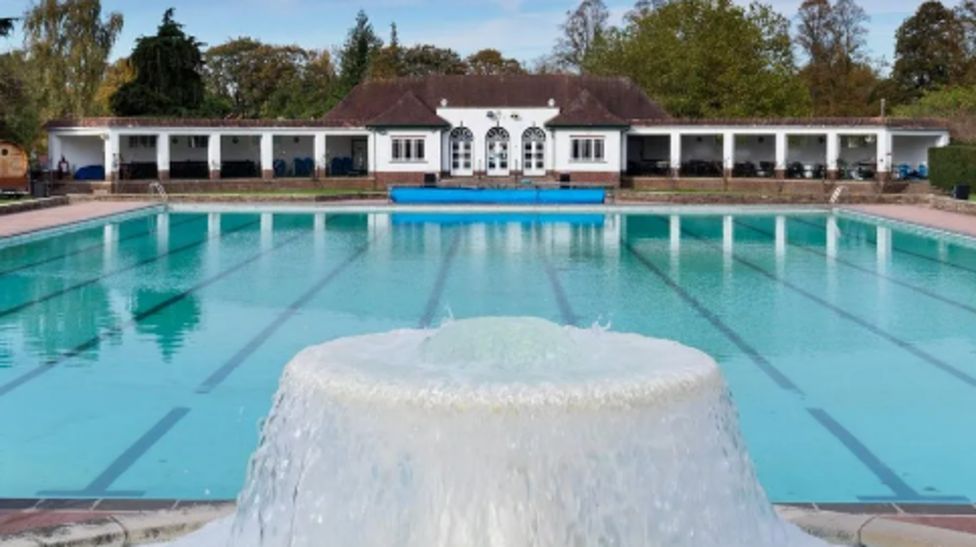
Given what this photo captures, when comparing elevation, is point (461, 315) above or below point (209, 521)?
above

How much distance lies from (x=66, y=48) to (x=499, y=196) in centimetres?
2273

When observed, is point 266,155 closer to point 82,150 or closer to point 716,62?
point 82,150

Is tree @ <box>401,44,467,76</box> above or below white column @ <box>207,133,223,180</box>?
above

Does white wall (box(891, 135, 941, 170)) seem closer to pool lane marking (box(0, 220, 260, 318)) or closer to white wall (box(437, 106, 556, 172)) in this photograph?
white wall (box(437, 106, 556, 172))

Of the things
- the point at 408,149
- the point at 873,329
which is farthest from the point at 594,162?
the point at 873,329

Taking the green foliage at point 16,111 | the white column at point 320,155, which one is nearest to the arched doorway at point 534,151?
the white column at point 320,155

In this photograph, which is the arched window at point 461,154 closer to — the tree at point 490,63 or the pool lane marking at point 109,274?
the pool lane marking at point 109,274

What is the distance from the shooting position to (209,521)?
5969mm

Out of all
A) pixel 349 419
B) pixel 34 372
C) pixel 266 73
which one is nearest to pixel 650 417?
pixel 349 419

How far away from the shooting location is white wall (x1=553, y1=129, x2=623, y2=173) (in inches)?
1662

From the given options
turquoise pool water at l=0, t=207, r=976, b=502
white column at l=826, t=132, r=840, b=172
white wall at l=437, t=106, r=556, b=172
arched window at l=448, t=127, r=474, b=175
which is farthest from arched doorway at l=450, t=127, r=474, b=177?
turquoise pool water at l=0, t=207, r=976, b=502

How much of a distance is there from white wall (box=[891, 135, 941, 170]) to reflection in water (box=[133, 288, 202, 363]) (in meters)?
32.1

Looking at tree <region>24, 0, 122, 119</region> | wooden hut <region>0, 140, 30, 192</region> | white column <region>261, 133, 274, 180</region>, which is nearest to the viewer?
wooden hut <region>0, 140, 30, 192</region>

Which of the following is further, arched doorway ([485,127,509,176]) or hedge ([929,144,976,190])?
arched doorway ([485,127,509,176])
